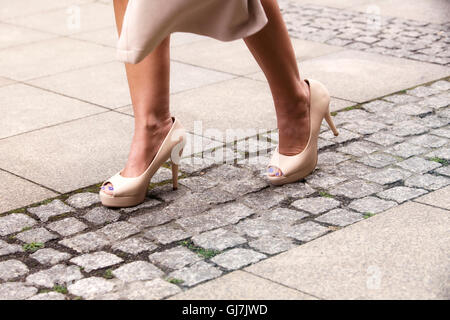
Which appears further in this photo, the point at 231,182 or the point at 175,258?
the point at 231,182

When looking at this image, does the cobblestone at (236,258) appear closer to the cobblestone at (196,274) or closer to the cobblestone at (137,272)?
the cobblestone at (196,274)

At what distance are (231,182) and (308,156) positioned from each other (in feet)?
1.26

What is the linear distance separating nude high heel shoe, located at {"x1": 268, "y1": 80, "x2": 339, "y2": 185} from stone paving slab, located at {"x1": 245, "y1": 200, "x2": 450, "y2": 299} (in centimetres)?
54

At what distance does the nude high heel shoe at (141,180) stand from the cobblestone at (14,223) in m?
0.33

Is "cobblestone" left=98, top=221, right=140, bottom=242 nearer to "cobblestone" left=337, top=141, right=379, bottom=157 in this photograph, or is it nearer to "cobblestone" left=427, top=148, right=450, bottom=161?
"cobblestone" left=337, top=141, right=379, bottom=157

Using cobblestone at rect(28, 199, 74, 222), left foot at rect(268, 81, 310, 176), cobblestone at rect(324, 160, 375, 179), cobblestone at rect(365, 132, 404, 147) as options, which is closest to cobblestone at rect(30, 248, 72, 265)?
cobblestone at rect(28, 199, 74, 222)

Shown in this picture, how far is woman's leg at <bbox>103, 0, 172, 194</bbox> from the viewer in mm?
3716

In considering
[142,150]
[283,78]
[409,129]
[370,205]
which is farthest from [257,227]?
[409,129]

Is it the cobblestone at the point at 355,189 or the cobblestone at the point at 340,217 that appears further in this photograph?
the cobblestone at the point at 355,189

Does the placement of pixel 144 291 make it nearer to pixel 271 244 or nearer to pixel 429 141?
pixel 271 244

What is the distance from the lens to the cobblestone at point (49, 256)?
3.23 m

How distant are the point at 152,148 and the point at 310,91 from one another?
82cm

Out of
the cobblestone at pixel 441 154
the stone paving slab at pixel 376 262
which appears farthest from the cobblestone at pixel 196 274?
the cobblestone at pixel 441 154

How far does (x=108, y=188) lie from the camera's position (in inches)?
145
